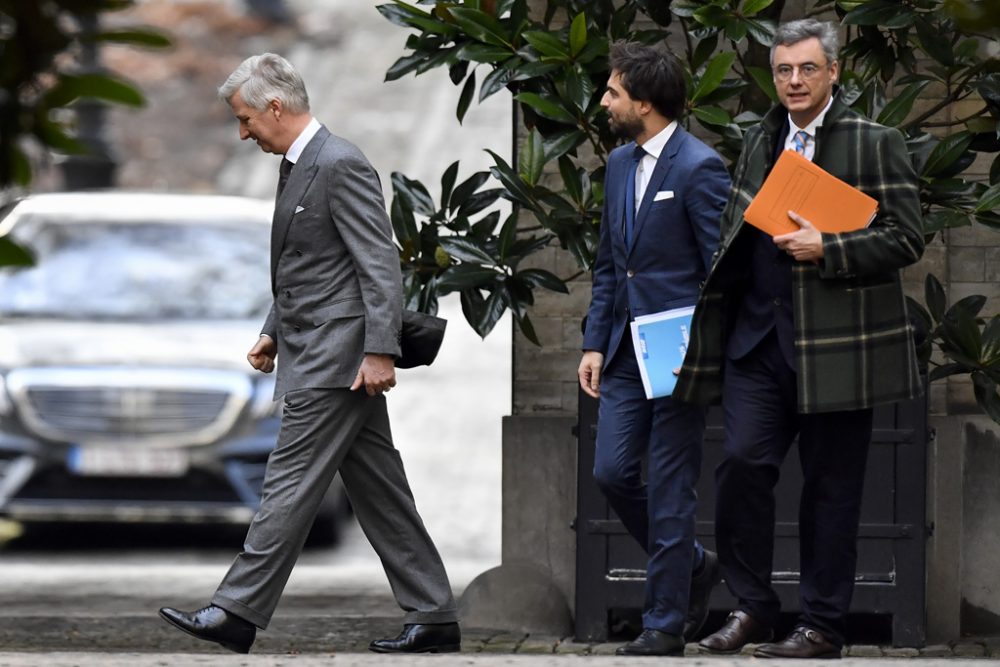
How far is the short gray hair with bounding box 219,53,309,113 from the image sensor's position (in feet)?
17.8

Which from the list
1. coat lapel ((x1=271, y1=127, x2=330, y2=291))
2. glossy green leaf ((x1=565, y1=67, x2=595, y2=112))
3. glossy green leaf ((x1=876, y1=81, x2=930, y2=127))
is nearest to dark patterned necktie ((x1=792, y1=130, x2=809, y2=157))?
glossy green leaf ((x1=876, y1=81, x2=930, y2=127))

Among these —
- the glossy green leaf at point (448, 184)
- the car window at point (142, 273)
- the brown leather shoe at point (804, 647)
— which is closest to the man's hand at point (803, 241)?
the brown leather shoe at point (804, 647)

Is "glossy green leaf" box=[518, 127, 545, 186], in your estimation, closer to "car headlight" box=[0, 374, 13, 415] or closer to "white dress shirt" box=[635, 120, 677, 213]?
"white dress shirt" box=[635, 120, 677, 213]

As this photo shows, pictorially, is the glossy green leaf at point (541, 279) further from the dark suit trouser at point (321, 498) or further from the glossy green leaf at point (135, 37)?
the glossy green leaf at point (135, 37)

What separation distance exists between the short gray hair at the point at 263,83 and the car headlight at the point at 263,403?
3.59 metres

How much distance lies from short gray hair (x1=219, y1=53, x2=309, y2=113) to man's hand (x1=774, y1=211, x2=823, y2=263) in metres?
1.46

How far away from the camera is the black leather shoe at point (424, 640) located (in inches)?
220

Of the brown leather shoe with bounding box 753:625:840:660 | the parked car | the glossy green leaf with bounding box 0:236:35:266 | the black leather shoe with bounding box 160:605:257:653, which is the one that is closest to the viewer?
the glossy green leaf with bounding box 0:236:35:266

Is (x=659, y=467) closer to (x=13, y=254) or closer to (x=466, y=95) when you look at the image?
(x=466, y=95)

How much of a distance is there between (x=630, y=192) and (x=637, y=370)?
0.51m

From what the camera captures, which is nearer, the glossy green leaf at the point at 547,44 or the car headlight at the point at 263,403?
the glossy green leaf at the point at 547,44

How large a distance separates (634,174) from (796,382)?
0.80 meters

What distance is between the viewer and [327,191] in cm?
549

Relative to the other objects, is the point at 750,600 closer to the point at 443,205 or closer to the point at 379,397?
the point at 379,397
